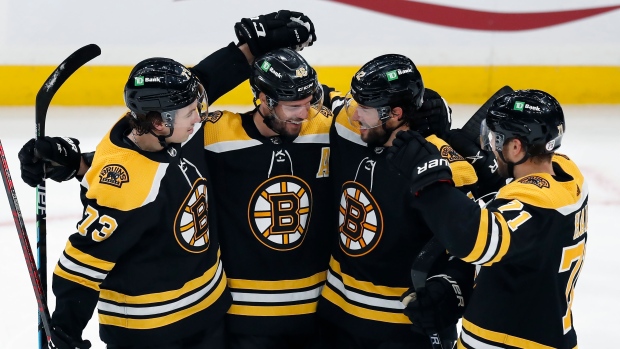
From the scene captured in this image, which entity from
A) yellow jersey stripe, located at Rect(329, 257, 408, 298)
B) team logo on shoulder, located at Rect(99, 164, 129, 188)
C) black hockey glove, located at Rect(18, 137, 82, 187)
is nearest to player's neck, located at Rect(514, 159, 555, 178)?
yellow jersey stripe, located at Rect(329, 257, 408, 298)

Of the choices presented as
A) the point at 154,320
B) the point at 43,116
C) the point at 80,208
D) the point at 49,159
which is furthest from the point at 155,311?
the point at 80,208

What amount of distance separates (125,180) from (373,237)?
0.67 metres

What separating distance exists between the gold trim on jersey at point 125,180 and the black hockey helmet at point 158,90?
0.11 meters

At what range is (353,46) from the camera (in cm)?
582

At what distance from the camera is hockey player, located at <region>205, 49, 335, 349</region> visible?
2.48m

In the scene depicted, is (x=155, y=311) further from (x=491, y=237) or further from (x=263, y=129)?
(x=491, y=237)

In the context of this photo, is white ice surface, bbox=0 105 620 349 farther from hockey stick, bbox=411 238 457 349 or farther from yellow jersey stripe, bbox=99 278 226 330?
hockey stick, bbox=411 238 457 349

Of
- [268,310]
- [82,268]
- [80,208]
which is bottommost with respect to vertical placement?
[80,208]

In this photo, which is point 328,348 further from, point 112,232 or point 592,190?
point 592,190

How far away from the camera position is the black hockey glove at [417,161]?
2.05 metres

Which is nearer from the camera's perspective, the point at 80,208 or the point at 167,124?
the point at 167,124

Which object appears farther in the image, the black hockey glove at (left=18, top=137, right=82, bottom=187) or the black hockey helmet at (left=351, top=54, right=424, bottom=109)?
the black hockey glove at (left=18, top=137, right=82, bottom=187)

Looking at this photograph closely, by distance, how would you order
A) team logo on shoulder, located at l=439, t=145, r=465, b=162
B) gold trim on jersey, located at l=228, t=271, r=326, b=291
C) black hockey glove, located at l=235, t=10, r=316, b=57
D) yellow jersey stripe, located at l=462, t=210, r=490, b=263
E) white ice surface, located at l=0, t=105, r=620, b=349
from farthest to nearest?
white ice surface, located at l=0, t=105, r=620, b=349
black hockey glove, located at l=235, t=10, r=316, b=57
gold trim on jersey, located at l=228, t=271, r=326, b=291
team logo on shoulder, located at l=439, t=145, r=465, b=162
yellow jersey stripe, located at l=462, t=210, r=490, b=263

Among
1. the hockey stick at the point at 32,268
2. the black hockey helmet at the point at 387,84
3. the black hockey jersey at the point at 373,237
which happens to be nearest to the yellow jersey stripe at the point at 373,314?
the black hockey jersey at the point at 373,237
